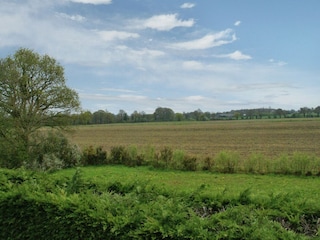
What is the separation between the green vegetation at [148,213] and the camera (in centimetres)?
337

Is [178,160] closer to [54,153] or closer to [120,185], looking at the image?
[54,153]

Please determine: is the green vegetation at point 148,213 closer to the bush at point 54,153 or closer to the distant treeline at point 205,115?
the bush at point 54,153

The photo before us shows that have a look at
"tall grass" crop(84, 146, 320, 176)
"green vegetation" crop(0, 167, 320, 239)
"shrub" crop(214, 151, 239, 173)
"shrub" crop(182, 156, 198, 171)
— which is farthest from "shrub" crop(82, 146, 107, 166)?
"green vegetation" crop(0, 167, 320, 239)

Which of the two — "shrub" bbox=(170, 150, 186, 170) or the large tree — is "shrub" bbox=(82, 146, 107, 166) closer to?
the large tree

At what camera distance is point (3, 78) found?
1897 centimetres

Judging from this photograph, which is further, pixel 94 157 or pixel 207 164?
pixel 94 157

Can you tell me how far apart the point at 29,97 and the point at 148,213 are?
18.4 meters

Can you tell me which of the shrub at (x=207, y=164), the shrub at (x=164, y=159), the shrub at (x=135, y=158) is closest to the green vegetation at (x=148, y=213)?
the shrub at (x=207, y=164)

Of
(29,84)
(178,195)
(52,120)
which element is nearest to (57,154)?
(52,120)

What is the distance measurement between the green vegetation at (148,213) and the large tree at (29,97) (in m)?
14.6

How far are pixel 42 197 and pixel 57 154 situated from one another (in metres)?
17.0

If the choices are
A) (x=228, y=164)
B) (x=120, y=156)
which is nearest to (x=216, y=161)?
(x=228, y=164)

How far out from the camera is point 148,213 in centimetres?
377

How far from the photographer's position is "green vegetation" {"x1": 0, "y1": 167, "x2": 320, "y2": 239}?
3.37 meters
